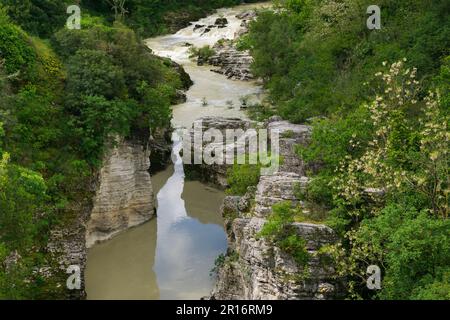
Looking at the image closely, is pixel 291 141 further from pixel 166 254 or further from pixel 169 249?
pixel 166 254

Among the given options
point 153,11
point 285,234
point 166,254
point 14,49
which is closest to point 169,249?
point 166,254

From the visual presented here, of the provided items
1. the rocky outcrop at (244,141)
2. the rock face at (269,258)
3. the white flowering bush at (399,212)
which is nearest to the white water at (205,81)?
the rocky outcrop at (244,141)

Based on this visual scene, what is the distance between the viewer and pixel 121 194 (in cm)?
2778

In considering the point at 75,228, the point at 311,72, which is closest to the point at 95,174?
the point at 75,228

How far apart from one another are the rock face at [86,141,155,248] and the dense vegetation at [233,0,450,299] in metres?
5.65

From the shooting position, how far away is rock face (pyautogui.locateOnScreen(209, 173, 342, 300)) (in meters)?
16.9

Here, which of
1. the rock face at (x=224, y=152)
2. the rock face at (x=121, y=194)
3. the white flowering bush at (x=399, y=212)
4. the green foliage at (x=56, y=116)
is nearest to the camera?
the white flowering bush at (x=399, y=212)

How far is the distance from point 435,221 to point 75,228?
1505 centimetres

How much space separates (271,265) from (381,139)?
7393mm

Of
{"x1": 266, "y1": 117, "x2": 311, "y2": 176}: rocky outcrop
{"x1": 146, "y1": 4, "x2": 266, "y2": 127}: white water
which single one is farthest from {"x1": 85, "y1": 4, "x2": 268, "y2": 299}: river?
{"x1": 266, "y1": 117, "x2": 311, "y2": 176}: rocky outcrop

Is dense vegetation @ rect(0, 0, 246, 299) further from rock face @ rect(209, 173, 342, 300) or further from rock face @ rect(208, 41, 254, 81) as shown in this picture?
rock face @ rect(208, 41, 254, 81)

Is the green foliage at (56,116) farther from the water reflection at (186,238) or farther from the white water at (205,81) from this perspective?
the white water at (205,81)

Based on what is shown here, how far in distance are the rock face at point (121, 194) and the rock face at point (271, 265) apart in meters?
7.90

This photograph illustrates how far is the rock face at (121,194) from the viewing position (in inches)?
1066
